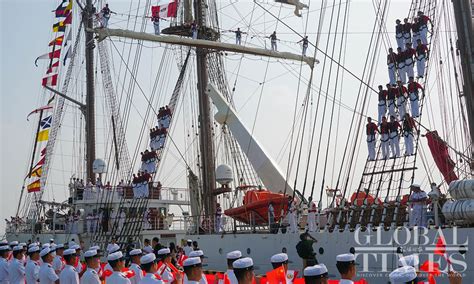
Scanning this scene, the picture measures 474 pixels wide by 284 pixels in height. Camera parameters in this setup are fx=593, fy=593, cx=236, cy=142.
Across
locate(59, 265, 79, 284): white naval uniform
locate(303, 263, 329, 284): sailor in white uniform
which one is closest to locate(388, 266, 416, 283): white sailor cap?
locate(303, 263, 329, 284): sailor in white uniform

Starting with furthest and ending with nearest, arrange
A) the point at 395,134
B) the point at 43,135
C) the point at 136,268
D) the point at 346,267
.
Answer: the point at 43,135
the point at 395,134
the point at 136,268
the point at 346,267

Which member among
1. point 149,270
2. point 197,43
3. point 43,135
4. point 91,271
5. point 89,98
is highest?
point 197,43

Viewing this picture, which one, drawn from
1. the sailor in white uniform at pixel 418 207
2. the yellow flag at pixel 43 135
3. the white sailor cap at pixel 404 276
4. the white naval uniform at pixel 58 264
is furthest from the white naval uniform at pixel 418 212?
the yellow flag at pixel 43 135

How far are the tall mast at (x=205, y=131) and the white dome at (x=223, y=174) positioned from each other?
1.53 meters

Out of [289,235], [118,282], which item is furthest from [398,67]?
[118,282]

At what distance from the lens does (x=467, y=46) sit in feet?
48.1

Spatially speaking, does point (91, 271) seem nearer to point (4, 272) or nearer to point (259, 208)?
point (4, 272)

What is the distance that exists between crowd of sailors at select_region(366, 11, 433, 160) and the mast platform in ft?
28.3

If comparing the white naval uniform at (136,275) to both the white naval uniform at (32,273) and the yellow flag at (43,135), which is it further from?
the yellow flag at (43,135)

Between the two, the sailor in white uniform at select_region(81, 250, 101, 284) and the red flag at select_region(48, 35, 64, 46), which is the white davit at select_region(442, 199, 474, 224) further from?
the red flag at select_region(48, 35, 64, 46)

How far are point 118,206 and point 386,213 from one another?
15.8m

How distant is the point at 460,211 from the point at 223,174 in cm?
1406

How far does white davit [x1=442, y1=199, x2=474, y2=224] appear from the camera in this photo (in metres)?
13.2

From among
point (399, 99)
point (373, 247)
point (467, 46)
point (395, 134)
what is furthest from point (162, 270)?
point (399, 99)
